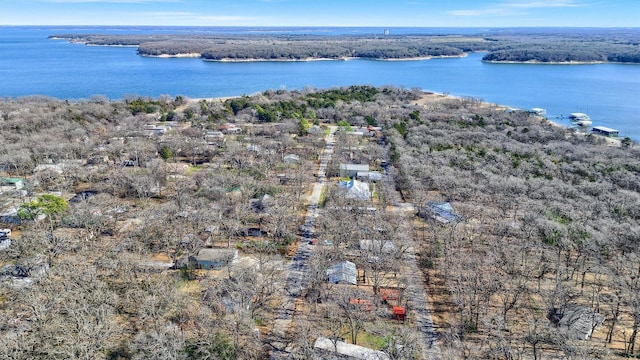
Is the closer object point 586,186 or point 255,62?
point 586,186

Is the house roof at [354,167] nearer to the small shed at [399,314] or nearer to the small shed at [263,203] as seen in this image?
the small shed at [263,203]

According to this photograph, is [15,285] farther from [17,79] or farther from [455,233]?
[17,79]

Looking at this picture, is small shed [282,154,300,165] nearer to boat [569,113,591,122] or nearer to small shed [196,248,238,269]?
small shed [196,248,238,269]

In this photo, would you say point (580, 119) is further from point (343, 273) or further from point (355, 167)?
point (343, 273)

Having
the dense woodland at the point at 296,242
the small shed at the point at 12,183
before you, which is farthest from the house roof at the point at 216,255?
the small shed at the point at 12,183

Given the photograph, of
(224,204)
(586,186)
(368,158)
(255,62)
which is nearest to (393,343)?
(224,204)

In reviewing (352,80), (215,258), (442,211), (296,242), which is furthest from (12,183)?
(352,80)
